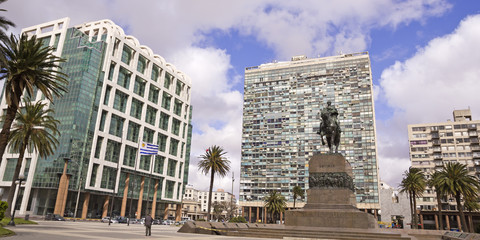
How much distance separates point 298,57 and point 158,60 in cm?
6162

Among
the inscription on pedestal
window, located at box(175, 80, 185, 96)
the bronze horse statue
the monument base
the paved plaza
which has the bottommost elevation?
the paved plaza

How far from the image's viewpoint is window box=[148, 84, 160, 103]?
89.2 metres

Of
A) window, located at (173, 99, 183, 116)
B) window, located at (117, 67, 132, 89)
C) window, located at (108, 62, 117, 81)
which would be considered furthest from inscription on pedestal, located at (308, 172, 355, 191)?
window, located at (173, 99, 183, 116)

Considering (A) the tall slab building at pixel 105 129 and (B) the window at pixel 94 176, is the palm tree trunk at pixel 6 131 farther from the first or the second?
(B) the window at pixel 94 176

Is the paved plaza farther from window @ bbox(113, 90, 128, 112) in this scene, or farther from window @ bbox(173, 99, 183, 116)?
window @ bbox(173, 99, 183, 116)

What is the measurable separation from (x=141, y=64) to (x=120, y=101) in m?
14.0

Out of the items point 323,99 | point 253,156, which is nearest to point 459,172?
point 323,99

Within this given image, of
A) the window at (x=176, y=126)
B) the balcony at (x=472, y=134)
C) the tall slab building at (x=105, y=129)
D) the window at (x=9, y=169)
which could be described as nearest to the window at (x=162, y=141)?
the tall slab building at (x=105, y=129)

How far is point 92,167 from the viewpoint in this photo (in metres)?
69.4

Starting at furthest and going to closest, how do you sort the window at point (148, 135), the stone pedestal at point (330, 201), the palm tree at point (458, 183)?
1. the window at point (148, 135)
2. the palm tree at point (458, 183)
3. the stone pedestal at point (330, 201)

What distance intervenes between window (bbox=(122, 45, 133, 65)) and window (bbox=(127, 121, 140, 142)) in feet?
51.8

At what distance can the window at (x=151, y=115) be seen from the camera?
87250mm

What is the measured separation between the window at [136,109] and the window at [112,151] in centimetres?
930

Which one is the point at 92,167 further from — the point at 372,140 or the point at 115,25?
the point at 372,140
